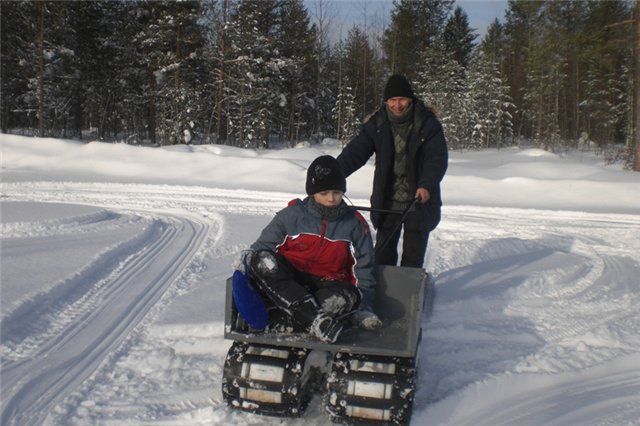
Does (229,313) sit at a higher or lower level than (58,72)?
lower

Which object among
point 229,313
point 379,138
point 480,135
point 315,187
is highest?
point 480,135

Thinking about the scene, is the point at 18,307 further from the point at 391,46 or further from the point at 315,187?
the point at 391,46

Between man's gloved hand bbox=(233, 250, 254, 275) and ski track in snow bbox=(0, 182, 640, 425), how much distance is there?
83 centimetres

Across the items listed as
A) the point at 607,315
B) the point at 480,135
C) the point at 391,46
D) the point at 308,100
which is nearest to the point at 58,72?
the point at 308,100

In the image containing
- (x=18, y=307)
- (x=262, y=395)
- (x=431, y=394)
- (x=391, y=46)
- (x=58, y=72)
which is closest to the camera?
(x=262, y=395)

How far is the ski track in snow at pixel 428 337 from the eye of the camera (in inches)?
138

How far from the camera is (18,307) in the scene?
4719 millimetres

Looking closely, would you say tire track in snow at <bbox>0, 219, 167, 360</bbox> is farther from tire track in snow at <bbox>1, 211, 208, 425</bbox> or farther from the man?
the man

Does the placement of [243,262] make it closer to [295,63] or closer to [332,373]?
[332,373]

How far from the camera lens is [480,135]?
3991cm

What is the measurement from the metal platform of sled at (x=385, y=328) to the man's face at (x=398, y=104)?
136cm

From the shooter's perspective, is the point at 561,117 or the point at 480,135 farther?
the point at 561,117

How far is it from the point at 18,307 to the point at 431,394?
3358mm

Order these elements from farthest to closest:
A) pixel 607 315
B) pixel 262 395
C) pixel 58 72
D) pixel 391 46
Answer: pixel 391 46, pixel 58 72, pixel 607 315, pixel 262 395
